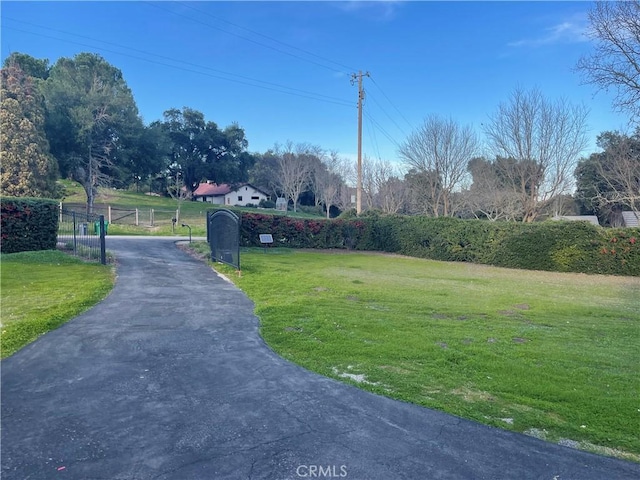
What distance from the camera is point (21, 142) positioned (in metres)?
26.4

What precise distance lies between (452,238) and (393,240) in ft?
11.3

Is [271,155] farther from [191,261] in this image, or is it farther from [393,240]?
[191,261]

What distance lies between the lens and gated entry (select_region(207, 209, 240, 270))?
12.4m

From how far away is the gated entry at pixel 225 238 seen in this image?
12.4 meters

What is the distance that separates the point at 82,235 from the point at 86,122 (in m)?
22.3

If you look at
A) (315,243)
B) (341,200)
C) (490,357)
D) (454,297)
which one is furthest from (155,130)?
(490,357)

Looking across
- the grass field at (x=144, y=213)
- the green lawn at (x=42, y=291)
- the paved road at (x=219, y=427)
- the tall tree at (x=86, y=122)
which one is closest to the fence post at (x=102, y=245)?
the green lawn at (x=42, y=291)

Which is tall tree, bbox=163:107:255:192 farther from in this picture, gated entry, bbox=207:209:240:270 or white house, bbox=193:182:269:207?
gated entry, bbox=207:209:240:270

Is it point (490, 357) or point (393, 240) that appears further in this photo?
point (393, 240)

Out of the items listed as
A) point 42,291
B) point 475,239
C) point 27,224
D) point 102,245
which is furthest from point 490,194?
point 42,291

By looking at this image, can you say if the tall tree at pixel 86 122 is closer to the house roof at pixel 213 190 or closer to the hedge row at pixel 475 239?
the hedge row at pixel 475 239

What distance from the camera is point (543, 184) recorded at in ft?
75.0

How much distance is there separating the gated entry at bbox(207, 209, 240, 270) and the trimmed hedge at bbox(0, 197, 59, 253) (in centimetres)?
511

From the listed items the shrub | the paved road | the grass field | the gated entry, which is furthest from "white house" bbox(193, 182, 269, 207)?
the paved road
